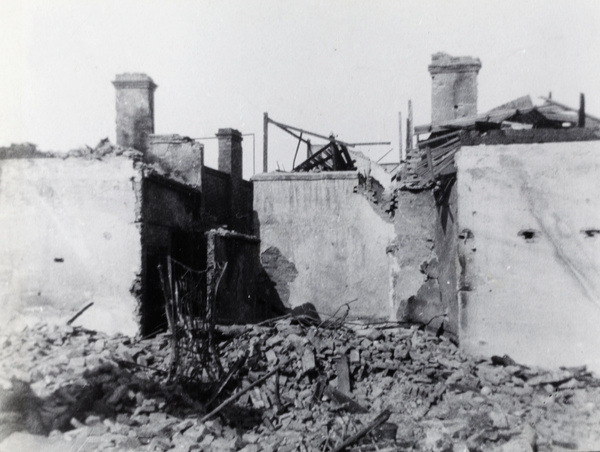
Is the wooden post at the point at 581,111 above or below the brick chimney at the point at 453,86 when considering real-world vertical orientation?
below

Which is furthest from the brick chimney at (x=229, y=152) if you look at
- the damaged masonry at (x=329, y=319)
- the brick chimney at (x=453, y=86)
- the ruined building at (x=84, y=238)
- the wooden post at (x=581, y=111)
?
the wooden post at (x=581, y=111)

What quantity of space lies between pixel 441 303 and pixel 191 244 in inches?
228

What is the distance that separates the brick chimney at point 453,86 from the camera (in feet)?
41.7

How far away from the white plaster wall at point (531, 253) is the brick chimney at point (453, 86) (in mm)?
4072

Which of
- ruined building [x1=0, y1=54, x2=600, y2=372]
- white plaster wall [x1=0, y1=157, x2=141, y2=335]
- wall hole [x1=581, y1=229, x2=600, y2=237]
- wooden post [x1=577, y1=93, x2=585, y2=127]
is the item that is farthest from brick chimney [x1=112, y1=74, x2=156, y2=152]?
wall hole [x1=581, y1=229, x2=600, y2=237]

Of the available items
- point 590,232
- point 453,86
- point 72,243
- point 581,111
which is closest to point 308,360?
point 590,232

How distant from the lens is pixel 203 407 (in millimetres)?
7738

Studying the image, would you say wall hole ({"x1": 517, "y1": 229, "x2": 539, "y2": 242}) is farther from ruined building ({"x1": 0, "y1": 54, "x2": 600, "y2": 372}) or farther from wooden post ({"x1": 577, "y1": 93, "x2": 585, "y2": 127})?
wooden post ({"x1": 577, "y1": 93, "x2": 585, "y2": 127})

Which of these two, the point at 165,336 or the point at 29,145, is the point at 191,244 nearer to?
the point at 165,336

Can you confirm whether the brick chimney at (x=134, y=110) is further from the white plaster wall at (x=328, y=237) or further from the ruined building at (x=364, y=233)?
the white plaster wall at (x=328, y=237)

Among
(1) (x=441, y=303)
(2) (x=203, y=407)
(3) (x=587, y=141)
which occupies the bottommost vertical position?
(2) (x=203, y=407)

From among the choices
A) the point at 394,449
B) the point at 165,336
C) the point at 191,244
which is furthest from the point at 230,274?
the point at 394,449

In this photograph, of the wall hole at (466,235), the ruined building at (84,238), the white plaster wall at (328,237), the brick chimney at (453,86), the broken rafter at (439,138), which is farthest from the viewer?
the white plaster wall at (328,237)

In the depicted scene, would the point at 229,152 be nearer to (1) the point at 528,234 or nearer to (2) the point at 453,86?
(2) the point at 453,86
